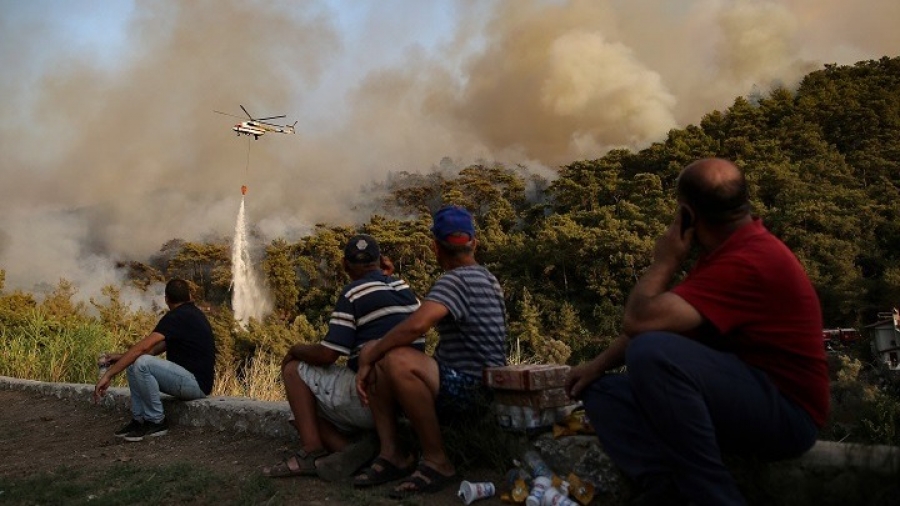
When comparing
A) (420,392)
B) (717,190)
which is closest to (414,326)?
(420,392)

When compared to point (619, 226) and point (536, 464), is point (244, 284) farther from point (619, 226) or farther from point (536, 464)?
point (536, 464)

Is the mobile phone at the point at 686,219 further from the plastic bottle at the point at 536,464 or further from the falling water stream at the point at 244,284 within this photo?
the falling water stream at the point at 244,284

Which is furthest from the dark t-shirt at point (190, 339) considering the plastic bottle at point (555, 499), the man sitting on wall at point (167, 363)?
the plastic bottle at point (555, 499)

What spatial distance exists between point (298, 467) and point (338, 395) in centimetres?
41

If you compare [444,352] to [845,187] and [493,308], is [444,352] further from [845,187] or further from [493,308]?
[845,187]

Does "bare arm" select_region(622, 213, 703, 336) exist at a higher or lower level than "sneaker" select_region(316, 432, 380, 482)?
higher

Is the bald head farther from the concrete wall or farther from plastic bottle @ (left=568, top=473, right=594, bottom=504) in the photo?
plastic bottle @ (left=568, top=473, right=594, bottom=504)

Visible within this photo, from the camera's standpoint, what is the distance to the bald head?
2498 mm

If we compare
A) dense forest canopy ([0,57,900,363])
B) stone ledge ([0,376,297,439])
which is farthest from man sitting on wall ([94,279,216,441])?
dense forest canopy ([0,57,900,363])

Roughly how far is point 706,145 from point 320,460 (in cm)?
3862

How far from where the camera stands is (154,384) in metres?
5.52

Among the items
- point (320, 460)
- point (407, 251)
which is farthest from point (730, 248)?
point (407, 251)

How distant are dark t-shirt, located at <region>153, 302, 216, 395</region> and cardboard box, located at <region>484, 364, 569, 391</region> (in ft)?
9.93

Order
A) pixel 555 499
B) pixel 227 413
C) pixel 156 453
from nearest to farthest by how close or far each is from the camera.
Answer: pixel 555 499 < pixel 156 453 < pixel 227 413
